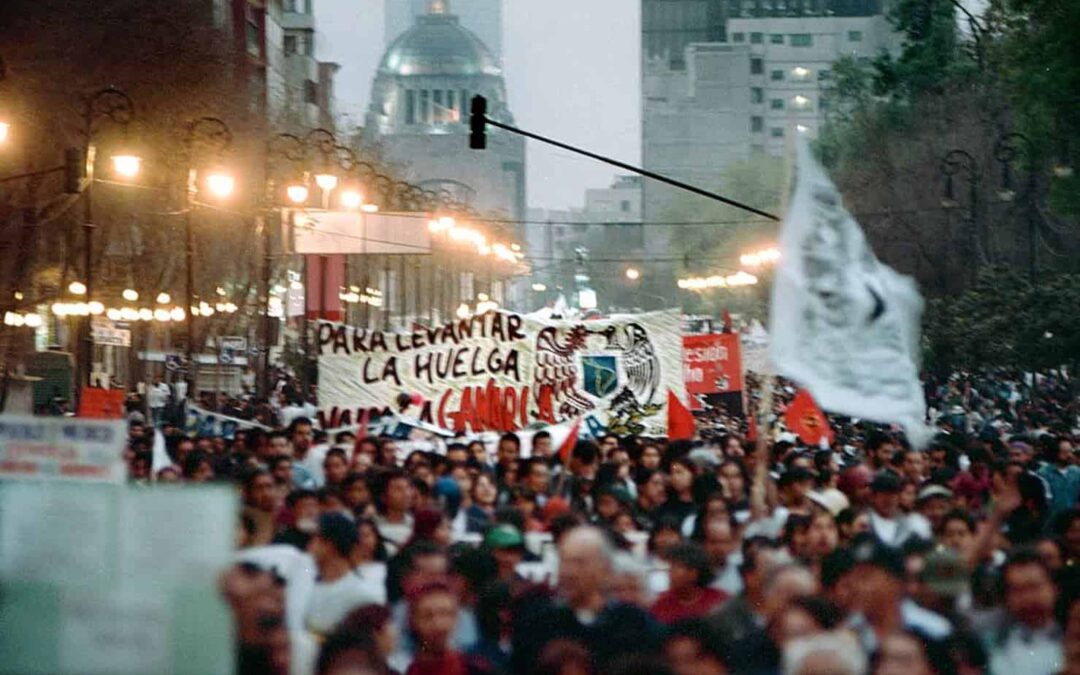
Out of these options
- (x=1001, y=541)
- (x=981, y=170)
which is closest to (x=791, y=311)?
(x=1001, y=541)

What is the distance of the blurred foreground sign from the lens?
23.3ft

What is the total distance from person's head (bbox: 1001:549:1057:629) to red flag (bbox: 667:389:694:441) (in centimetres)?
1374

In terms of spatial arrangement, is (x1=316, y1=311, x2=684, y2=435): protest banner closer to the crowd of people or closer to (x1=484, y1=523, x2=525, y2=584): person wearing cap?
the crowd of people

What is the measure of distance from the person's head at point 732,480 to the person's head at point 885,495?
1749mm

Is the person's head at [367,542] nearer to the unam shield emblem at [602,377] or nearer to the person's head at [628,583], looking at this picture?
the person's head at [628,583]

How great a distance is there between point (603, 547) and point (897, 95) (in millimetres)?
64408

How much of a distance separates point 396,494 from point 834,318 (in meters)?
2.58

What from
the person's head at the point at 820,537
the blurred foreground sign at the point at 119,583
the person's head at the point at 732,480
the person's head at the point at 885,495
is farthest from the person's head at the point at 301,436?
the blurred foreground sign at the point at 119,583

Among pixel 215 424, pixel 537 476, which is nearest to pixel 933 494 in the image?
pixel 537 476

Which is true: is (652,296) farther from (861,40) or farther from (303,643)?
(303,643)

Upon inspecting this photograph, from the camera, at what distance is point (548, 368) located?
2283 cm

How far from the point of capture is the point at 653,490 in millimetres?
13664

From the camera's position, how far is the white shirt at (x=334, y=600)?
8.77 m

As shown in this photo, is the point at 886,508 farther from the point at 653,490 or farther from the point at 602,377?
the point at 602,377
